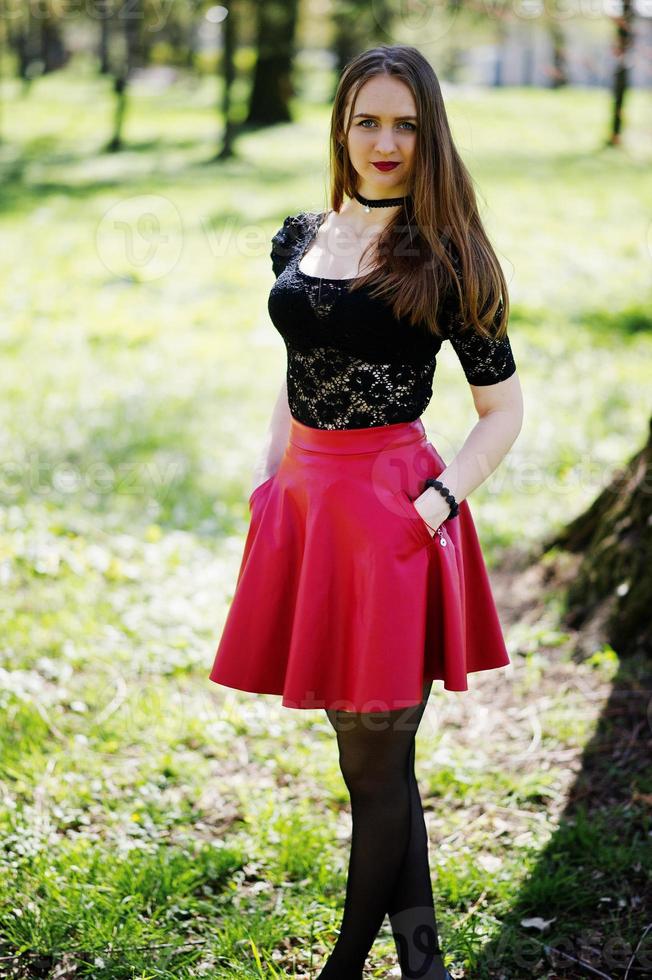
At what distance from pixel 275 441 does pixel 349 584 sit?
514mm

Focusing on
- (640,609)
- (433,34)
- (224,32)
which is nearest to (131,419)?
(640,609)

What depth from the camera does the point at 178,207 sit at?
12.2 meters

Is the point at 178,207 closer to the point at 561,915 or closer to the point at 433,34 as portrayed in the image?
the point at 561,915

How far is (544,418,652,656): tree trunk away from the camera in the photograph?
3537 millimetres

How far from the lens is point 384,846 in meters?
2.18

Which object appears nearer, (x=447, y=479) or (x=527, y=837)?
(x=447, y=479)

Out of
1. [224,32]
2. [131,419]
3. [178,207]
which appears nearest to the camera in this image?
[131,419]

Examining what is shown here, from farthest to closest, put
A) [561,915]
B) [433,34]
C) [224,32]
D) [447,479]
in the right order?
[433,34] < [224,32] < [561,915] < [447,479]

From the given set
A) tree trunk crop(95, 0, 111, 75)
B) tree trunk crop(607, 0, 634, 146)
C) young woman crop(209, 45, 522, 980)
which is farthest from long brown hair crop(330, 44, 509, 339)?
tree trunk crop(95, 0, 111, 75)

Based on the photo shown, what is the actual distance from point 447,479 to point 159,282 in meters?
8.01

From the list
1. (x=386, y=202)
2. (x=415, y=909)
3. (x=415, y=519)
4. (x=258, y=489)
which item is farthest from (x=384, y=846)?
(x=386, y=202)

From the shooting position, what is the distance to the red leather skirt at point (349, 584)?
210cm

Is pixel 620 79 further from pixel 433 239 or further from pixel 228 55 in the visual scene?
pixel 433 239

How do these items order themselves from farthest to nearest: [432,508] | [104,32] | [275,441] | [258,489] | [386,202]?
[104,32] < [275,441] < [258,489] < [386,202] < [432,508]
